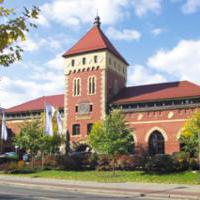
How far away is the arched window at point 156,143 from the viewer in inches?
1772

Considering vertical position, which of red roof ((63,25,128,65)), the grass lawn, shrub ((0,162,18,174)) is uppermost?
red roof ((63,25,128,65))

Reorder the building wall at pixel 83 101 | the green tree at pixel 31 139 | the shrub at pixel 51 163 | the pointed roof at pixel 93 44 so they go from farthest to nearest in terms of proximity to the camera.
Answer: the pointed roof at pixel 93 44 < the building wall at pixel 83 101 < the green tree at pixel 31 139 < the shrub at pixel 51 163

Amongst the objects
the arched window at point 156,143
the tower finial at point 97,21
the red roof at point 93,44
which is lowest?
the arched window at point 156,143

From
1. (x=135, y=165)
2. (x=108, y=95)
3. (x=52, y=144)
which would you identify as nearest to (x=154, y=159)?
(x=135, y=165)

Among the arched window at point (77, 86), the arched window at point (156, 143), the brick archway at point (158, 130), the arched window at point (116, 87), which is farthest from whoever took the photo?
the arched window at point (116, 87)

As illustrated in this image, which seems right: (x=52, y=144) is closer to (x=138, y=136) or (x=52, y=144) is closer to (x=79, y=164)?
(x=79, y=164)

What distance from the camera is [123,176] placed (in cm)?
2920

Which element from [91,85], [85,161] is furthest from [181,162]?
[91,85]

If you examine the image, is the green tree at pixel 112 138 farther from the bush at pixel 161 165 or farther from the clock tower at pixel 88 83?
the clock tower at pixel 88 83

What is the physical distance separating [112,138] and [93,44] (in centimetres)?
2352

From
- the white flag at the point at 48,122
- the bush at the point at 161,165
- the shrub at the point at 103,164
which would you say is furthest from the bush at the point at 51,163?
the bush at the point at 161,165

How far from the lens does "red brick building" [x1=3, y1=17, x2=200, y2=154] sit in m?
44.5

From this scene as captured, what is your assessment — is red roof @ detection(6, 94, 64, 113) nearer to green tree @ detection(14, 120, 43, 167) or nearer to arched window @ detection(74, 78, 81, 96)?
arched window @ detection(74, 78, 81, 96)

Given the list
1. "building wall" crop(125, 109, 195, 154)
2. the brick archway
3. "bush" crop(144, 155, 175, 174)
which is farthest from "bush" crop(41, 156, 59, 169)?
the brick archway
